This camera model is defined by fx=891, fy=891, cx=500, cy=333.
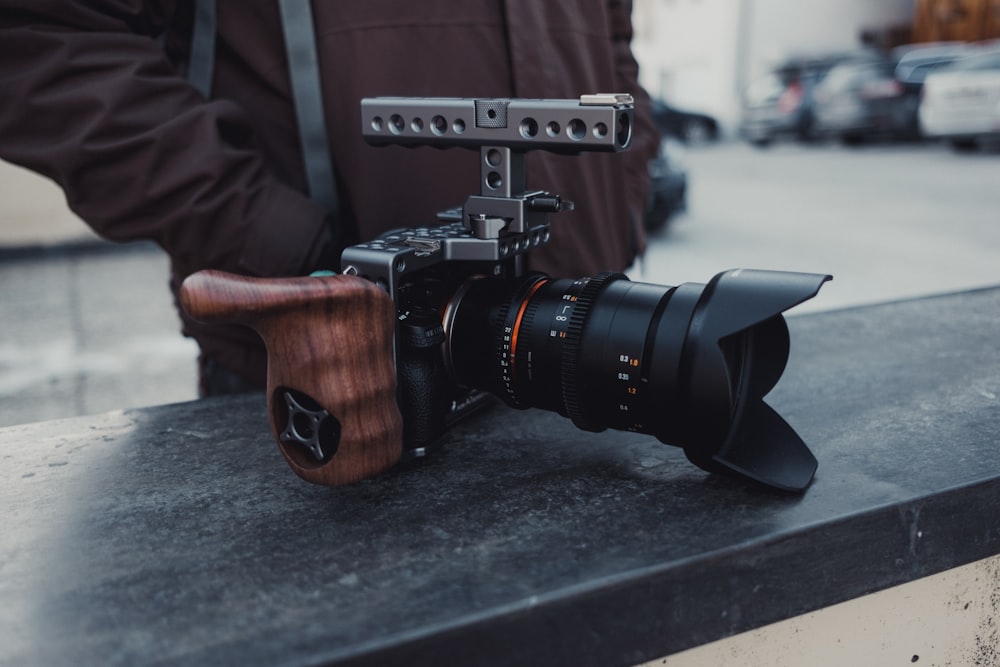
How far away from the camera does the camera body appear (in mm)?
904

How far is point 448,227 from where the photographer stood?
3.45 ft

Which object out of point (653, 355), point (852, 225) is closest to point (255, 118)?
point (653, 355)

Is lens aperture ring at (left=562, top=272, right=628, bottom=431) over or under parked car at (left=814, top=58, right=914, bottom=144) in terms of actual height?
over

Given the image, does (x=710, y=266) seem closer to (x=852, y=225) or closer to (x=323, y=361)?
(x=852, y=225)

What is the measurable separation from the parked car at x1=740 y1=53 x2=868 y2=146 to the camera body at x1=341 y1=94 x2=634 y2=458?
12.2 metres

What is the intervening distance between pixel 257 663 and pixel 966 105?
10.2 metres

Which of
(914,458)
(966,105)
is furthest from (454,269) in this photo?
(966,105)

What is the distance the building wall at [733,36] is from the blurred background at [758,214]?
0.05m

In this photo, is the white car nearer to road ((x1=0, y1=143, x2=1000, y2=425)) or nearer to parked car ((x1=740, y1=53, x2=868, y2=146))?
road ((x1=0, y1=143, x2=1000, y2=425))

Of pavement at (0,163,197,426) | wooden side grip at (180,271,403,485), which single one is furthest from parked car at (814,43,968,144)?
wooden side grip at (180,271,403,485)

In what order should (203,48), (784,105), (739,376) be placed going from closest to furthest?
1. (739,376)
2. (203,48)
3. (784,105)

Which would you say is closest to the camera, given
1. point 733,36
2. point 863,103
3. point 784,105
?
point 863,103

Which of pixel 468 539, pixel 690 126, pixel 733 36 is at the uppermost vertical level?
pixel 468 539

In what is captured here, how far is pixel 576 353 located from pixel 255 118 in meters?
0.70
